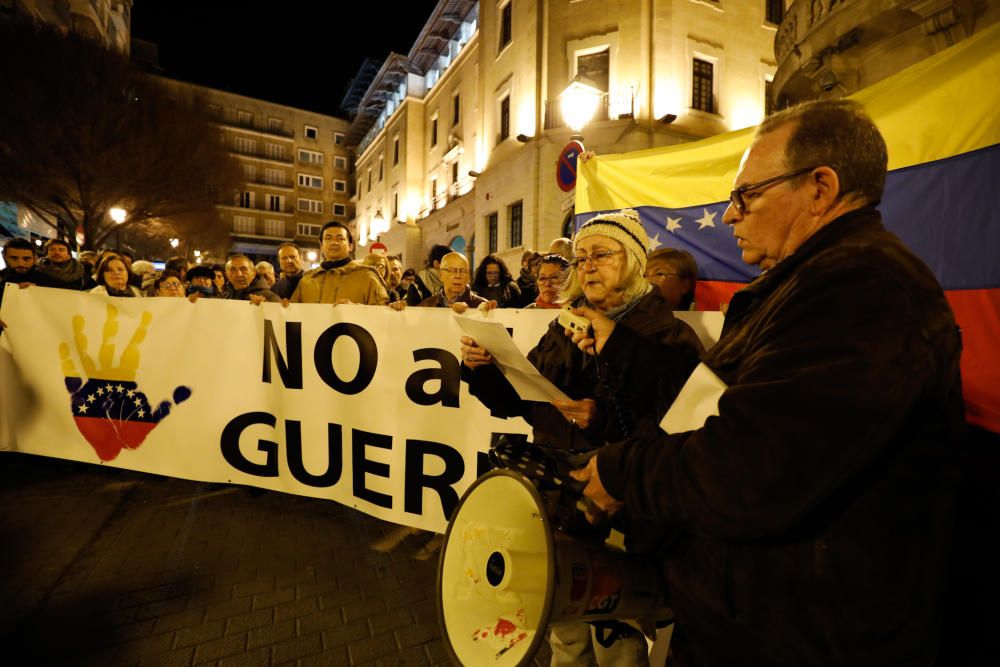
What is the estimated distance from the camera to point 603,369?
1.69 meters

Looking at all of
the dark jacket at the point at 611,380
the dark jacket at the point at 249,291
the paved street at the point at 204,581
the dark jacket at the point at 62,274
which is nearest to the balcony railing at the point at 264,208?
the dark jacket at the point at 62,274

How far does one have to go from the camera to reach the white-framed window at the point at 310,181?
57.8 metres

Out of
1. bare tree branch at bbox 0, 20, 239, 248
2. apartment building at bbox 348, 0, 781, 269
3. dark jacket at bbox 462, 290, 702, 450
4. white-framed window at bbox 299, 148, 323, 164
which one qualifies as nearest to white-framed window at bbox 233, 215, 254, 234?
white-framed window at bbox 299, 148, 323, 164

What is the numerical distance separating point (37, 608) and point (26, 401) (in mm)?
2531

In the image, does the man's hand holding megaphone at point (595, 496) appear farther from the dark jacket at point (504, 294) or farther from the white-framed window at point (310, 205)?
the white-framed window at point (310, 205)

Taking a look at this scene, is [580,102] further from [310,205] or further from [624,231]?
[310,205]

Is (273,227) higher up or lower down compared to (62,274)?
higher up

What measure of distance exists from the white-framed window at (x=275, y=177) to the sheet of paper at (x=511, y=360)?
6305cm

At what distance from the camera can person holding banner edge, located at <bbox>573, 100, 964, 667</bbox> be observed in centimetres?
85

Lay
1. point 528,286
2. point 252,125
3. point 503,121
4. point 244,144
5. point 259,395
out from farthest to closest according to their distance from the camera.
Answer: point 252,125, point 244,144, point 503,121, point 528,286, point 259,395

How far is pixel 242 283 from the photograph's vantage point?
223 inches

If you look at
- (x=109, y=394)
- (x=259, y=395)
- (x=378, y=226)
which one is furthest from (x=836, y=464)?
(x=378, y=226)

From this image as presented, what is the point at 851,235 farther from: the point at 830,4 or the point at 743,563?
the point at 830,4

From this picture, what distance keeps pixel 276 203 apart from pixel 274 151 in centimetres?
604
